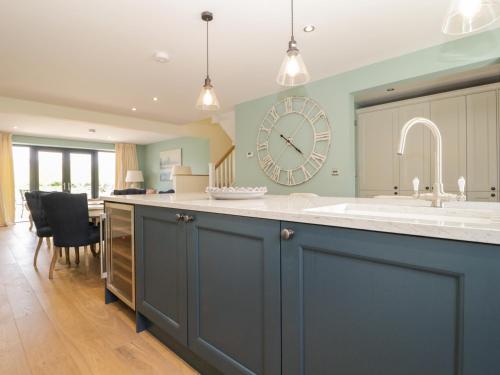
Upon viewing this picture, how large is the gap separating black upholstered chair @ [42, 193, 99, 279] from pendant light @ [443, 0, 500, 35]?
3.34 meters

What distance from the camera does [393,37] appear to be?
8.70 feet

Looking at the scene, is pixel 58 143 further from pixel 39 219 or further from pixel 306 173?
pixel 306 173

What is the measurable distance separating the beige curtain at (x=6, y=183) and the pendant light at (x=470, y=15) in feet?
27.9

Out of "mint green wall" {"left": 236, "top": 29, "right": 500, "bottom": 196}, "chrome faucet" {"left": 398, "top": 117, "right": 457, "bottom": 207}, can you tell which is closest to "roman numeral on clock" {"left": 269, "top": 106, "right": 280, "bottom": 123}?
"mint green wall" {"left": 236, "top": 29, "right": 500, "bottom": 196}

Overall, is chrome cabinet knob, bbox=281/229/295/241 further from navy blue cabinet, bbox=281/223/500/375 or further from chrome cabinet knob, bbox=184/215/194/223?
chrome cabinet knob, bbox=184/215/194/223

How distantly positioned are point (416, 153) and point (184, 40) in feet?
10.1

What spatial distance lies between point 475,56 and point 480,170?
1.23 m

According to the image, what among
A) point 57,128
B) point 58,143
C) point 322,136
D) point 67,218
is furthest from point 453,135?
point 58,143

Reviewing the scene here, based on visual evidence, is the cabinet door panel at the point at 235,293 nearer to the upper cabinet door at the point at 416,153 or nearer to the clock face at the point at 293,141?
the clock face at the point at 293,141

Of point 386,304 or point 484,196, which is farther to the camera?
point 484,196

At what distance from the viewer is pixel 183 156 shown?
7723 millimetres

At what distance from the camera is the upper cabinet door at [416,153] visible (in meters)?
3.38

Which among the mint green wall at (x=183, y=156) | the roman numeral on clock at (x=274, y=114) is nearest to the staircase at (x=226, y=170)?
the roman numeral on clock at (x=274, y=114)

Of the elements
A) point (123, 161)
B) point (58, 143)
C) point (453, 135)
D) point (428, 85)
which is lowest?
point (453, 135)
